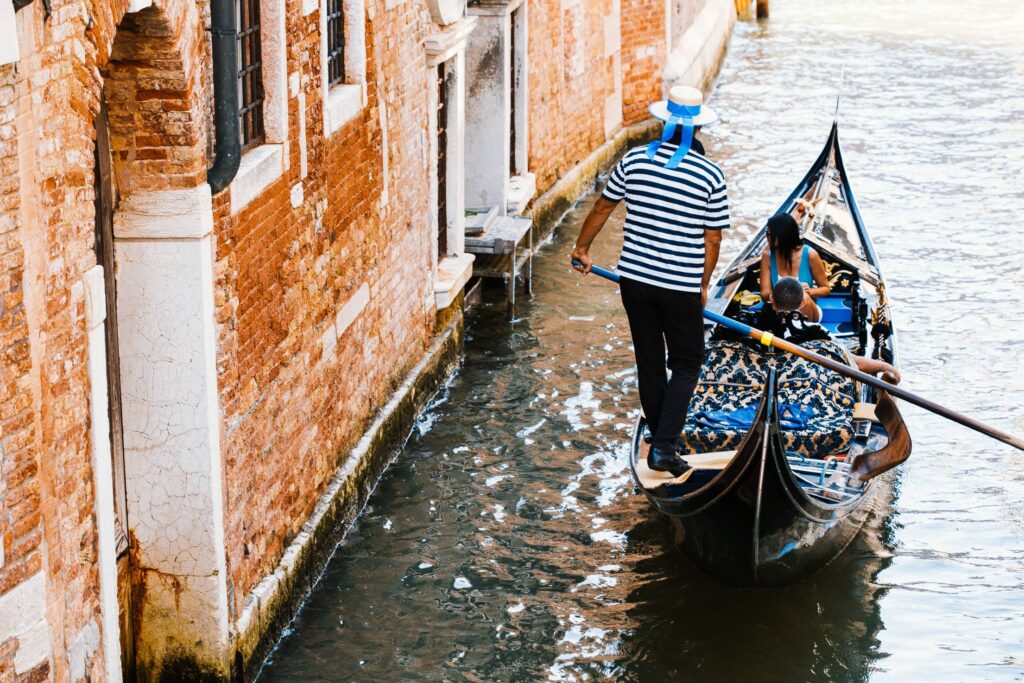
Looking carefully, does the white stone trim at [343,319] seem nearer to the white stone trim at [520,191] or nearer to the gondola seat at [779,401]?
the gondola seat at [779,401]

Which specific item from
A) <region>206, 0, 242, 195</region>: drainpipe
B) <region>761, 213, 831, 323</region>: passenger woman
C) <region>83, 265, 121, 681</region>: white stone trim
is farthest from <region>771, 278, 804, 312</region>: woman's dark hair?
<region>83, 265, 121, 681</region>: white stone trim

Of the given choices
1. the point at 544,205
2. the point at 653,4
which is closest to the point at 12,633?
the point at 544,205

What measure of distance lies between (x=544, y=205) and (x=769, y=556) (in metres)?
4.69

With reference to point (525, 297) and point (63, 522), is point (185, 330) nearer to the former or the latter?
point (63, 522)

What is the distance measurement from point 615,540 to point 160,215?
7.33ft

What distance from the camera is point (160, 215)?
11.6 feet

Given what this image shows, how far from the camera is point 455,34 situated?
639 cm

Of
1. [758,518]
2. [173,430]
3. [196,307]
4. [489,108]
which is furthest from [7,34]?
[489,108]

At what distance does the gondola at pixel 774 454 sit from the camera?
14.4 feet

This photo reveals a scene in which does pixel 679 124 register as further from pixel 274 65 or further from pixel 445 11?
pixel 445 11

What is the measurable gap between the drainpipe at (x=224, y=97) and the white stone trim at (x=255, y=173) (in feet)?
0.35

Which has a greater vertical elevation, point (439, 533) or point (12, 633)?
point (12, 633)

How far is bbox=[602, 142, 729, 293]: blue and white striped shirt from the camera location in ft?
14.8

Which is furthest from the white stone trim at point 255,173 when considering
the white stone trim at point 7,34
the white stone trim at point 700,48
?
the white stone trim at point 700,48
